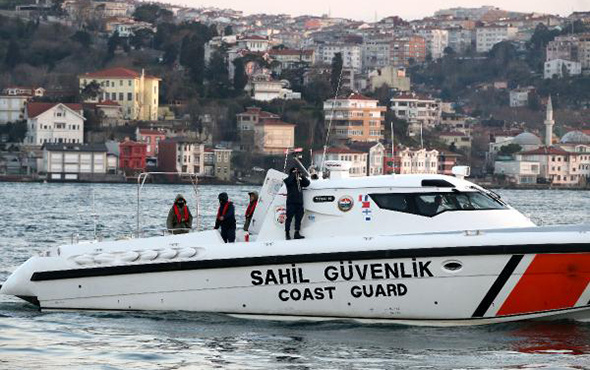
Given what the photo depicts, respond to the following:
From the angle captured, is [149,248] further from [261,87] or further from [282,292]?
[261,87]

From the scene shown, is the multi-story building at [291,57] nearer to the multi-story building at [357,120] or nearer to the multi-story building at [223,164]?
the multi-story building at [357,120]

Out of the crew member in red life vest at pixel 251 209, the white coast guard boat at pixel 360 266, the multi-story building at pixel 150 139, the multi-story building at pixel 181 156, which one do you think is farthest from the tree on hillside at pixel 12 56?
the white coast guard boat at pixel 360 266

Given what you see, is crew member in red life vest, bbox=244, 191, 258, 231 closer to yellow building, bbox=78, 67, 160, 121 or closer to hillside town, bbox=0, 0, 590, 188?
hillside town, bbox=0, 0, 590, 188

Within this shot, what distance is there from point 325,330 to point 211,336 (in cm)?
128

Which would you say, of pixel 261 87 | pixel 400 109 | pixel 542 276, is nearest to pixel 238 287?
pixel 542 276

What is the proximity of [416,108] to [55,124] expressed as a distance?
157 ft

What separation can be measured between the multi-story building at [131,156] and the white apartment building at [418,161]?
64.6ft

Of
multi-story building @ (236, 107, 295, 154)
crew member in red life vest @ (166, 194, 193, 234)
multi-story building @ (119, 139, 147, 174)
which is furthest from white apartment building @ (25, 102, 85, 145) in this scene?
crew member in red life vest @ (166, 194, 193, 234)

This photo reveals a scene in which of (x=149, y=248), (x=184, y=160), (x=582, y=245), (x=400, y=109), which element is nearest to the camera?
(x=582, y=245)

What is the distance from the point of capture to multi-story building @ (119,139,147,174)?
120m

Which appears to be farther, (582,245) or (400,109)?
(400,109)

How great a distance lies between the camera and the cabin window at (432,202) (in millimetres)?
18516

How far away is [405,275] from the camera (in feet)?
58.2

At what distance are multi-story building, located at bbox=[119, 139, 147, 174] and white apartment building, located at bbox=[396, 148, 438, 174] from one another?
1969cm
